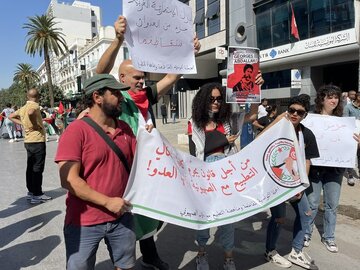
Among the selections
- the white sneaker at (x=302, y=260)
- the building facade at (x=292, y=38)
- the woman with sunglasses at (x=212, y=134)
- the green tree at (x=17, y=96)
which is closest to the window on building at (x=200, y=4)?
the building facade at (x=292, y=38)

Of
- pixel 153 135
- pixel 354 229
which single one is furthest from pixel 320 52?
pixel 153 135

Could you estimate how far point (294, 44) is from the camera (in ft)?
66.6

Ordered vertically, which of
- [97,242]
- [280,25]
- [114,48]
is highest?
[280,25]

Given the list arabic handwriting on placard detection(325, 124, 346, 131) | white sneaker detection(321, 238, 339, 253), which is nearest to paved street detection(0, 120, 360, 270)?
white sneaker detection(321, 238, 339, 253)

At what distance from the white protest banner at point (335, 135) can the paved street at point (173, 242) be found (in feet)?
3.55

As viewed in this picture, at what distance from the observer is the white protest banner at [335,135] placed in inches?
157

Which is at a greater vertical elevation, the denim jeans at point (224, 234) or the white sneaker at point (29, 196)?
the denim jeans at point (224, 234)

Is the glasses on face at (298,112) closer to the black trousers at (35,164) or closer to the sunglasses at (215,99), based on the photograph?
the sunglasses at (215,99)

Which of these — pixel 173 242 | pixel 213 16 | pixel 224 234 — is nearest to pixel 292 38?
pixel 213 16

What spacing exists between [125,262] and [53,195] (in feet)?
15.8

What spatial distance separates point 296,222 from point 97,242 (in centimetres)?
214

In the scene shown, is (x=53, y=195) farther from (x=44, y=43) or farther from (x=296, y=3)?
(x=44, y=43)

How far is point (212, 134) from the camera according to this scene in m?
3.33

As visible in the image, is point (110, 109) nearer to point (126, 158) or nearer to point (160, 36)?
point (126, 158)
